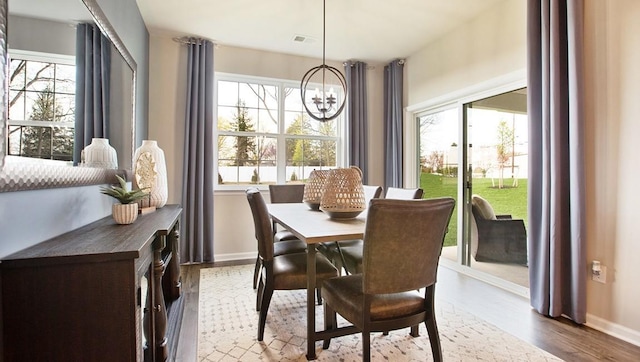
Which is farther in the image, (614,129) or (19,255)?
(614,129)

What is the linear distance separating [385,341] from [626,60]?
241cm

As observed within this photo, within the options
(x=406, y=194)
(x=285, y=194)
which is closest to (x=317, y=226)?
(x=406, y=194)

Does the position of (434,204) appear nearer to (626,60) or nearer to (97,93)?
(626,60)

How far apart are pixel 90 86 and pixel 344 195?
1.59 meters

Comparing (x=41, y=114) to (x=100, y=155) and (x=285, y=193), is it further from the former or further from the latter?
(x=285, y=193)

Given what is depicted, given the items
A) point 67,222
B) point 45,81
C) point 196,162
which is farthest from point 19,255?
point 196,162

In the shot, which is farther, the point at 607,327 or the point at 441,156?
the point at 441,156

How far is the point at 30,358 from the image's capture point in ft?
3.37

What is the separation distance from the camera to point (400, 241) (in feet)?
4.77

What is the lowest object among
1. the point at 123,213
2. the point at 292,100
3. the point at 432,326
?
the point at 432,326

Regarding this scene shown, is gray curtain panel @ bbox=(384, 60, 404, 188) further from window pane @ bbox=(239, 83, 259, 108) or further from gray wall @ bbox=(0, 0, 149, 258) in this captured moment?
gray wall @ bbox=(0, 0, 149, 258)

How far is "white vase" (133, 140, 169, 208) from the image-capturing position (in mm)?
2330

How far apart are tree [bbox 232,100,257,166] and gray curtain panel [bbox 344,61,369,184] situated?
4.39 feet

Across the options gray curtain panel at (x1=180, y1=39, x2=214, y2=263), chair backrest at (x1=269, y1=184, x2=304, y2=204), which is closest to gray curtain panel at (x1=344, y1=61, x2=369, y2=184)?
chair backrest at (x1=269, y1=184, x2=304, y2=204)
